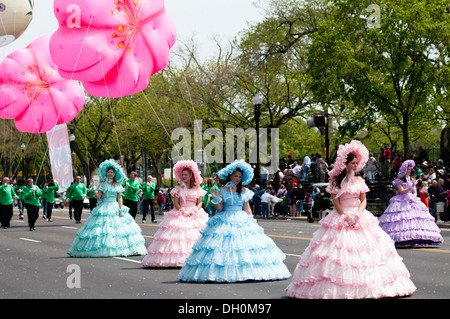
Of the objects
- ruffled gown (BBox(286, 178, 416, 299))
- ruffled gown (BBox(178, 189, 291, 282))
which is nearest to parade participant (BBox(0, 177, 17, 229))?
ruffled gown (BBox(178, 189, 291, 282))

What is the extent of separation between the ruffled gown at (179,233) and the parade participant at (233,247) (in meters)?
2.02

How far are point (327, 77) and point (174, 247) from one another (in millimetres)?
21976

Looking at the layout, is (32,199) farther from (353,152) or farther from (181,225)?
(353,152)

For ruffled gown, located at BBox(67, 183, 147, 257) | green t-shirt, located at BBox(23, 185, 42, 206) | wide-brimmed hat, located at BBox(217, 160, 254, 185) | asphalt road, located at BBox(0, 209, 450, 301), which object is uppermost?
wide-brimmed hat, located at BBox(217, 160, 254, 185)

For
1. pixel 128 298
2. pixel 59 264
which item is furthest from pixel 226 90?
pixel 128 298

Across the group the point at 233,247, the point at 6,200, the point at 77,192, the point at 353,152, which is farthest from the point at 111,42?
the point at 77,192

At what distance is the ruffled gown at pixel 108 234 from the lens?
56.3 ft

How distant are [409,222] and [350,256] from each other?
8.41 meters

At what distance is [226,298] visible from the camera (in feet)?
33.6

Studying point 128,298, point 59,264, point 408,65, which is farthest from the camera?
point 408,65

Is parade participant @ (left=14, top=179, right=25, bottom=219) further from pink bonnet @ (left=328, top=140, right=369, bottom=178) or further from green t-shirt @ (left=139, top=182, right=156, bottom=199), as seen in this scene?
pink bonnet @ (left=328, top=140, right=369, bottom=178)

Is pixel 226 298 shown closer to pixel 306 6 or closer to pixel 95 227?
pixel 95 227

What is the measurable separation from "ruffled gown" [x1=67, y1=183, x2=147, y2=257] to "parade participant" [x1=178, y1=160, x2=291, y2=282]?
5.18 metres

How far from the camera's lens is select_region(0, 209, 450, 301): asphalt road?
35.7ft
